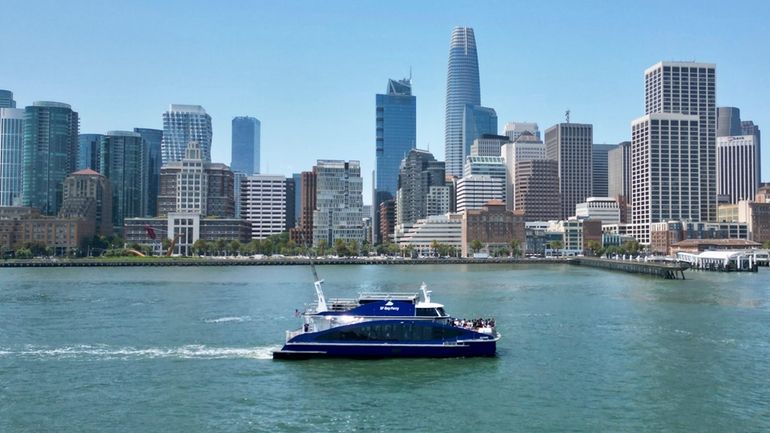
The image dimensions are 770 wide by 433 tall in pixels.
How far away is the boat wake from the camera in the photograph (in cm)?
5459

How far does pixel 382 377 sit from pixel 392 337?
5909 mm

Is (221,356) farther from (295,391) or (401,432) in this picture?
(401,432)

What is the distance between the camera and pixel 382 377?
48531 mm

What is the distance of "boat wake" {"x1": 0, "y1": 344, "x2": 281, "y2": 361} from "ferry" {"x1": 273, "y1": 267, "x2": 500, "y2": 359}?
9.92 ft

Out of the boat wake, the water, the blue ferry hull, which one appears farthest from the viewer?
the boat wake

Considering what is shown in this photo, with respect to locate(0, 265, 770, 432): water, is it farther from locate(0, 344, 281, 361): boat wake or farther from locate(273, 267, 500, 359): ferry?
locate(273, 267, 500, 359): ferry

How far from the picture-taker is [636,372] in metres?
50.1

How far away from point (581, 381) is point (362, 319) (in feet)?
53.3

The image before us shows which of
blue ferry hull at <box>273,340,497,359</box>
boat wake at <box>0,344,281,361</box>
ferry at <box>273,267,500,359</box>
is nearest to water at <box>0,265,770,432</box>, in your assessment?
boat wake at <box>0,344,281,361</box>

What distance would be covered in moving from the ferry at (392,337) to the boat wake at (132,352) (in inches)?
119

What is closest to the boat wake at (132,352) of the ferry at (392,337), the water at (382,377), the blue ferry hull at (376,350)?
the water at (382,377)

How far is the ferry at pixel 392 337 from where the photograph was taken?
5369cm

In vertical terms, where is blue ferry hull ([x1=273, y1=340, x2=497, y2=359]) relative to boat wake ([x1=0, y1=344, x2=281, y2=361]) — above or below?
above

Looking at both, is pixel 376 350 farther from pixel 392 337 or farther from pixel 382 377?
pixel 382 377
